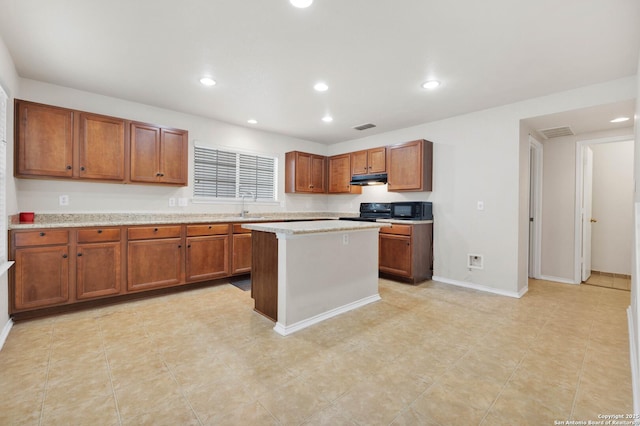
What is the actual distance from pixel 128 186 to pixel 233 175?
155cm

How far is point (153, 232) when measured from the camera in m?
3.50

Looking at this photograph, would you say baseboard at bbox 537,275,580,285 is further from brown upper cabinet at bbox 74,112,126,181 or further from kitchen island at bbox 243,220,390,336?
brown upper cabinet at bbox 74,112,126,181

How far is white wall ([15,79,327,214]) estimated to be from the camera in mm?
3221

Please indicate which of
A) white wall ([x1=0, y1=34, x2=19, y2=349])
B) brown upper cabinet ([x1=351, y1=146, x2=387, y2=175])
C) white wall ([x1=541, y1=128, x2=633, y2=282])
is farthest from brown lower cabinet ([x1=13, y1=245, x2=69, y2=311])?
white wall ([x1=541, y1=128, x2=633, y2=282])

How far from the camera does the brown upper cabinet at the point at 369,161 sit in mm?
4906

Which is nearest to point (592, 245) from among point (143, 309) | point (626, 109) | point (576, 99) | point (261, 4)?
point (626, 109)

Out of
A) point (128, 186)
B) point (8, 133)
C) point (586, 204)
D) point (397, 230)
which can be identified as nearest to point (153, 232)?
point (128, 186)

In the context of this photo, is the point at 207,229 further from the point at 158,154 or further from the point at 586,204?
the point at 586,204

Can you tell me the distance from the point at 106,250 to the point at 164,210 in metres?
1.02

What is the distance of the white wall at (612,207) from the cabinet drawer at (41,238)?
722 centimetres

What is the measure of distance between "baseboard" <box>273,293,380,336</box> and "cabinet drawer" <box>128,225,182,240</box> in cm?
194

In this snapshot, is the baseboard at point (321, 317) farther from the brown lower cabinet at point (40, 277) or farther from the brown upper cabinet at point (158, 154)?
the brown upper cabinet at point (158, 154)

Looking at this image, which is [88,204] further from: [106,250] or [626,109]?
[626,109]

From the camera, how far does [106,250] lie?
3.20 m
